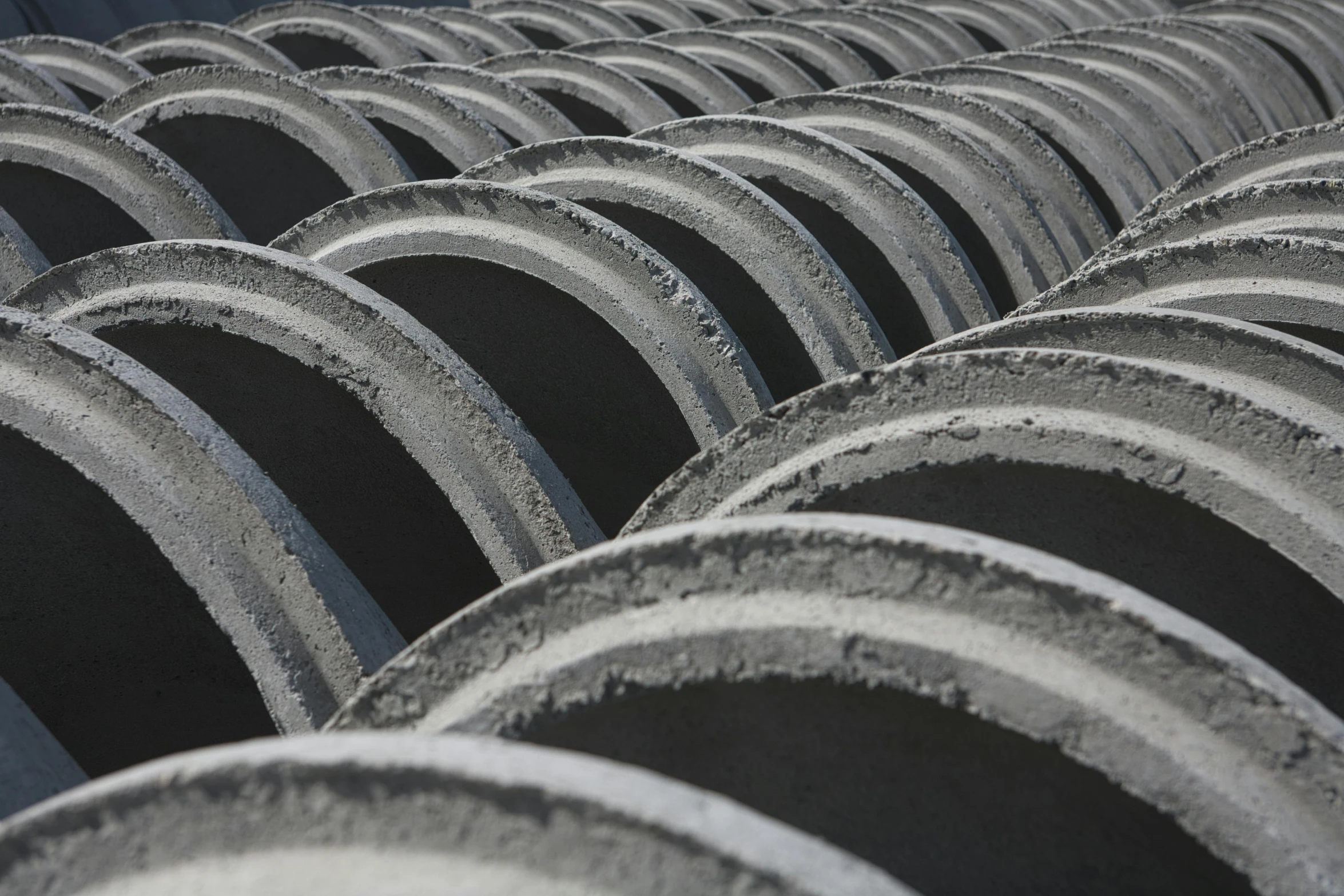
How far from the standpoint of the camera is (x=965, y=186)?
436 cm

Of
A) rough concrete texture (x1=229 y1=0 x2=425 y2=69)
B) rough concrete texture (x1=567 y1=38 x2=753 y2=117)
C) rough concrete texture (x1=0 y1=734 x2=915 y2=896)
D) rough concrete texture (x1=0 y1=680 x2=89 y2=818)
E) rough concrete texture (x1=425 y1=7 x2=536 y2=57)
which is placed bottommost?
rough concrete texture (x1=0 y1=734 x2=915 y2=896)

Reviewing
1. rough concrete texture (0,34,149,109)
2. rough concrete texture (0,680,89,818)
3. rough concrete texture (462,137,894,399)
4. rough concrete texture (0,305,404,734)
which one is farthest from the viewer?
rough concrete texture (0,34,149,109)

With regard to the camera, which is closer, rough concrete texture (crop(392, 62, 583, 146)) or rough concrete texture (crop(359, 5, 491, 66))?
rough concrete texture (crop(392, 62, 583, 146))

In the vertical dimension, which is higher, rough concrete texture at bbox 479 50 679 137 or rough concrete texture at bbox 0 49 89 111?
rough concrete texture at bbox 479 50 679 137

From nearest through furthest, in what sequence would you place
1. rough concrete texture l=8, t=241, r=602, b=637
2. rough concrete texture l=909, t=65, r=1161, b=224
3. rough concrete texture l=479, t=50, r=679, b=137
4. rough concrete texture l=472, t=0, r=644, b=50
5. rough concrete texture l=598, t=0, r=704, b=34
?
rough concrete texture l=8, t=241, r=602, b=637, rough concrete texture l=909, t=65, r=1161, b=224, rough concrete texture l=479, t=50, r=679, b=137, rough concrete texture l=472, t=0, r=644, b=50, rough concrete texture l=598, t=0, r=704, b=34

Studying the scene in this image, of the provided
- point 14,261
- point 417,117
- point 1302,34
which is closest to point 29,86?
A: point 417,117

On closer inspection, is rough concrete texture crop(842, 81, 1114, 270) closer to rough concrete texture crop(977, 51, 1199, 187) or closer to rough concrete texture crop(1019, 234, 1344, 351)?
rough concrete texture crop(977, 51, 1199, 187)

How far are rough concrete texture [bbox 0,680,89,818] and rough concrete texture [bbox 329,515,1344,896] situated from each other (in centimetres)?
50

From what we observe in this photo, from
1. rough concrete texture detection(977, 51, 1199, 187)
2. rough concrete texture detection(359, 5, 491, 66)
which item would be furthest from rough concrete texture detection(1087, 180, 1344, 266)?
rough concrete texture detection(359, 5, 491, 66)

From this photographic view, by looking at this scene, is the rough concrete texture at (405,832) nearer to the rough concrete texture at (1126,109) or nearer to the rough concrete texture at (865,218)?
the rough concrete texture at (865,218)

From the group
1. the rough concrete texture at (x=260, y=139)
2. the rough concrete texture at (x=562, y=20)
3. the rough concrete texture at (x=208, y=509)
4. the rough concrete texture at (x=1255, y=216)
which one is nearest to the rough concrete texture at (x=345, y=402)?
the rough concrete texture at (x=208, y=509)

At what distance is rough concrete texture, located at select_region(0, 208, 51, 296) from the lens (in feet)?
11.3

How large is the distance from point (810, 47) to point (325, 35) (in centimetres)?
251

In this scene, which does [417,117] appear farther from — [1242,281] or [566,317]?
[1242,281]
